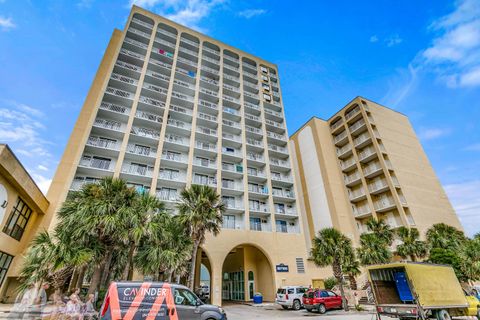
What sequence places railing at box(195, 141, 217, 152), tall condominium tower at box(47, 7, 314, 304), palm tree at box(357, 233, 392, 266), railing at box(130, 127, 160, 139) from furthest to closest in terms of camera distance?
1. railing at box(195, 141, 217, 152)
2. railing at box(130, 127, 160, 139)
3. tall condominium tower at box(47, 7, 314, 304)
4. palm tree at box(357, 233, 392, 266)

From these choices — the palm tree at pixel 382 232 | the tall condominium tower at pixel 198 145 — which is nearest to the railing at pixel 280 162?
the tall condominium tower at pixel 198 145

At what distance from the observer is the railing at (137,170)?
25709mm

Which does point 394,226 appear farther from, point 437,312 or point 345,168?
point 437,312

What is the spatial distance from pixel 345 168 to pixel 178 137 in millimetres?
27489

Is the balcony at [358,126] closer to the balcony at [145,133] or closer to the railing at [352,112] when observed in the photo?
the railing at [352,112]

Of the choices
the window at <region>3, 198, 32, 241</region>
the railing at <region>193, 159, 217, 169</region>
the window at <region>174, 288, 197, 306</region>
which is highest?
the railing at <region>193, 159, 217, 169</region>

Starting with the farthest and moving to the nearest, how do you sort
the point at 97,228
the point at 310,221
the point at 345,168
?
the point at 345,168, the point at 310,221, the point at 97,228

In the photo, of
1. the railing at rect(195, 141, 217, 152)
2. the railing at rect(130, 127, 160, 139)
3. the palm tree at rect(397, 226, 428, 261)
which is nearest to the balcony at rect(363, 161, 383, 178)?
the palm tree at rect(397, 226, 428, 261)

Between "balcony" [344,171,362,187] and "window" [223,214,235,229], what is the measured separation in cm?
2136

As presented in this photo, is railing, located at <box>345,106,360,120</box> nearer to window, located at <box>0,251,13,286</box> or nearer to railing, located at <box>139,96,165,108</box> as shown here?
railing, located at <box>139,96,165,108</box>

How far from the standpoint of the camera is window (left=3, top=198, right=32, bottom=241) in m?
16.5

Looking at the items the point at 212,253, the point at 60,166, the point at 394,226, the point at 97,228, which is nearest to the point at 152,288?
the point at 97,228

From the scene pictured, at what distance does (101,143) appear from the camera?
25.7 m

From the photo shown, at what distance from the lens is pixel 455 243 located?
2548cm
